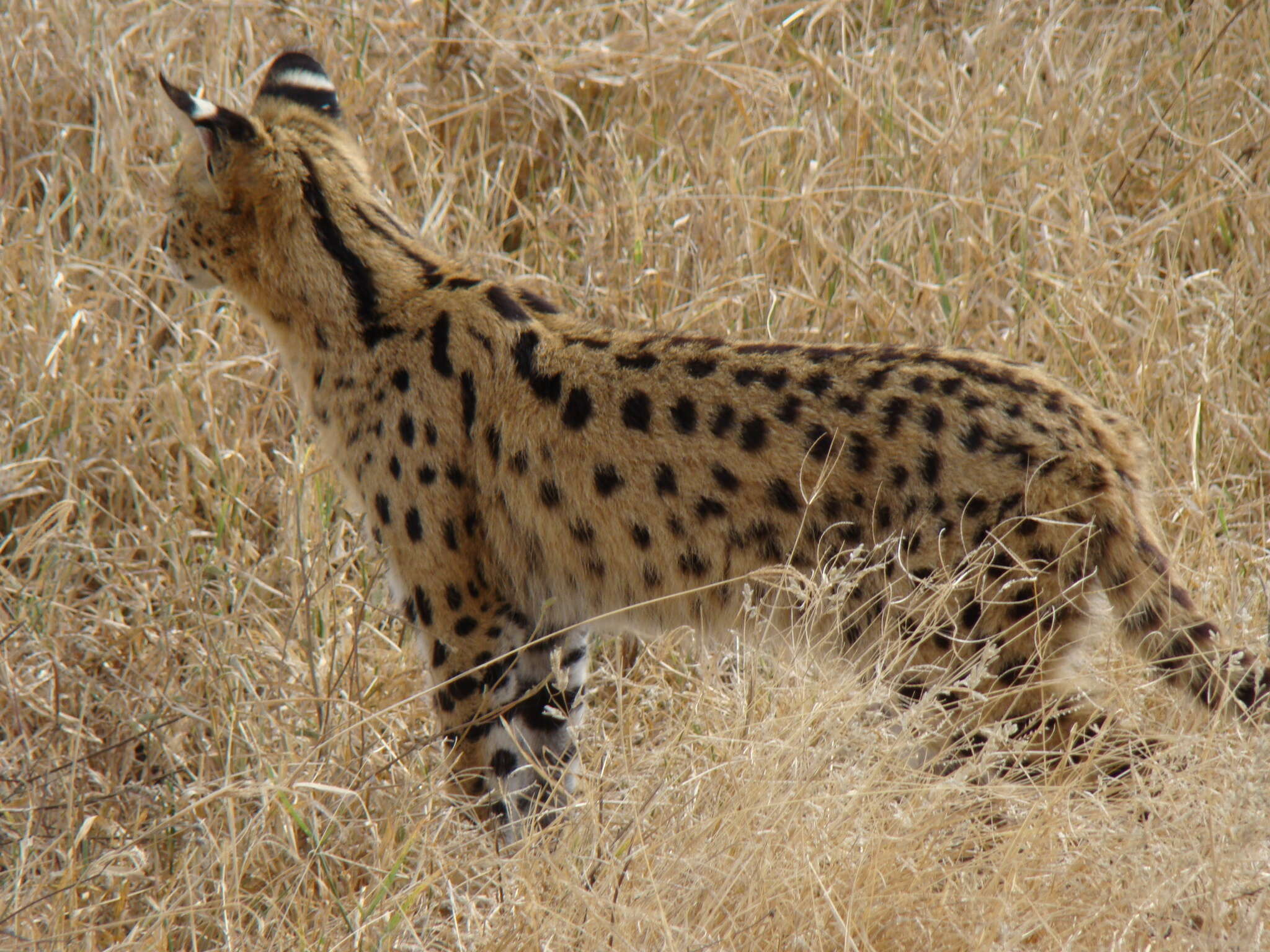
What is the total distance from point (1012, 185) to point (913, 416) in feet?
9.01

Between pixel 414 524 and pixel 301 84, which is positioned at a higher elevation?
pixel 301 84

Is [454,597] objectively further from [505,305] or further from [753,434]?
[753,434]

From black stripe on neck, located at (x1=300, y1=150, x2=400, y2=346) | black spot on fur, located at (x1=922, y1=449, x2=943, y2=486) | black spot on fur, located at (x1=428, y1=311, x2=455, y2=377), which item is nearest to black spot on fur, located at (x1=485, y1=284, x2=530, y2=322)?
black spot on fur, located at (x1=428, y1=311, x2=455, y2=377)

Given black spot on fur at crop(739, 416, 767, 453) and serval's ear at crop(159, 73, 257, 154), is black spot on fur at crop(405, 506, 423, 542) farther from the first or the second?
serval's ear at crop(159, 73, 257, 154)

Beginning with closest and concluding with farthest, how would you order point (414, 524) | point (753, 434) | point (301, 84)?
point (753, 434) → point (414, 524) → point (301, 84)

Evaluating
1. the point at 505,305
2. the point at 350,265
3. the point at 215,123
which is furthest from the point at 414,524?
the point at 215,123

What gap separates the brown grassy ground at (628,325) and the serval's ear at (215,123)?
1.06 metres

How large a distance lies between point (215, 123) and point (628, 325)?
1.76m

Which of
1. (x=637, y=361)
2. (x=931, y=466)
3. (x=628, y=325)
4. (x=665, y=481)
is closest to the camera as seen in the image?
(x=931, y=466)

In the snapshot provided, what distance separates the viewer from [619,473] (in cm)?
381

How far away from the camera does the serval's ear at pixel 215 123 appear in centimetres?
416

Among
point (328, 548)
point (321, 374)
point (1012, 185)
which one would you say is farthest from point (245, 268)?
point (1012, 185)

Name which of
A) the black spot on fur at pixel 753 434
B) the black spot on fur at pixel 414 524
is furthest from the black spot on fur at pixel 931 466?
the black spot on fur at pixel 414 524

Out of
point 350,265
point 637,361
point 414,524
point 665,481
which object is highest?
point 350,265
